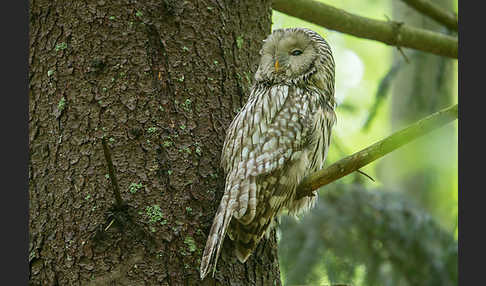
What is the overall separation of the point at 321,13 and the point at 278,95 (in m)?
Answer: 0.81

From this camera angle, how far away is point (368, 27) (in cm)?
357

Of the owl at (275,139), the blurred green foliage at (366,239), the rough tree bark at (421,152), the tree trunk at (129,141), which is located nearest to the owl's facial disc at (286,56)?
the owl at (275,139)

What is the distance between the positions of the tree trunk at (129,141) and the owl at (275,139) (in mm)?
72

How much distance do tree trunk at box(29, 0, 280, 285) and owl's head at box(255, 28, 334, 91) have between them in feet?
0.98

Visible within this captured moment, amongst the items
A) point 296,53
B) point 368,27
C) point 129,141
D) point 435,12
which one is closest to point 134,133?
point 129,141

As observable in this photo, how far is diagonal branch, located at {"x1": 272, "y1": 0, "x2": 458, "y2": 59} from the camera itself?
3.35m

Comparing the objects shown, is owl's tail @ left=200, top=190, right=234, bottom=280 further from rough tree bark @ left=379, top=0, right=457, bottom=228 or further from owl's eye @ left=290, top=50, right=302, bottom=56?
rough tree bark @ left=379, top=0, right=457, bottom=228

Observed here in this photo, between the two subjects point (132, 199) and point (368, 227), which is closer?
point (132, 199)

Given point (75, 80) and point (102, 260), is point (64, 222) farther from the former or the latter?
point (75, 80)

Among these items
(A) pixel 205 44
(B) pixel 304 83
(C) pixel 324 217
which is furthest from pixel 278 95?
(C) pixel 324 217

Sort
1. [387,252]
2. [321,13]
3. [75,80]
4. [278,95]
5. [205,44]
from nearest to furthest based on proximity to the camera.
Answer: [75,80] < [205,44] < [278,95] < [321,13] < [387,252]

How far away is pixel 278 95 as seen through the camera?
9.34ft

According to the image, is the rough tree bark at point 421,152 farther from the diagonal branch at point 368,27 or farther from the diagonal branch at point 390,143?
the diagonal branch at point 390,143

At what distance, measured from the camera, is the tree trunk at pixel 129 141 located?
2.16 metres
